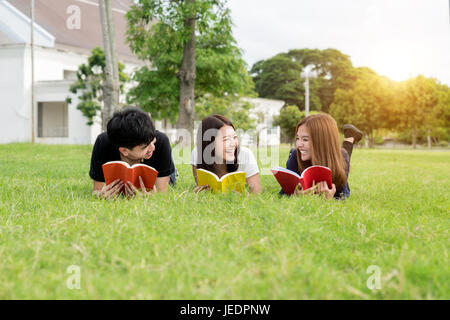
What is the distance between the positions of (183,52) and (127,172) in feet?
52.0

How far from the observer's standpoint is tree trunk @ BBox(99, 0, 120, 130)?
1210 centimetres

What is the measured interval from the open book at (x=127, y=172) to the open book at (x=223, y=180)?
51 centimetres

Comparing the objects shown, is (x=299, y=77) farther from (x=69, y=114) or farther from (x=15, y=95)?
(x=15, y=95)

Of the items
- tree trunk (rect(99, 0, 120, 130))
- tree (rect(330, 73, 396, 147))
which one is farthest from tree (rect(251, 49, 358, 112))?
tree trunk (rect(99, 0, 120, 130))

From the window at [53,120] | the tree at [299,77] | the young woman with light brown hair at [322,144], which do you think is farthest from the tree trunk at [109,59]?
the tree at [299,77]

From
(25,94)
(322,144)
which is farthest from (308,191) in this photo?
(25,94)

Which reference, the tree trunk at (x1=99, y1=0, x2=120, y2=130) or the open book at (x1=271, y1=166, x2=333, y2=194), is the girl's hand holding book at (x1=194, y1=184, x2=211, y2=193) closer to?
the open book at (x1=271, y1=166, x2=333, y2=194)

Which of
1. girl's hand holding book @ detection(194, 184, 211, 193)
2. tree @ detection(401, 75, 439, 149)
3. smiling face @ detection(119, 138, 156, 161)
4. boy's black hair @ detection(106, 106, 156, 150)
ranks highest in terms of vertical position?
tree @ detection(401, 75, 439, 149)

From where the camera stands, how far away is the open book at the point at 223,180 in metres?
4.23

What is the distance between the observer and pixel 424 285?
2262 millimetres

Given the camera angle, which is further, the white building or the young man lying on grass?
the white building

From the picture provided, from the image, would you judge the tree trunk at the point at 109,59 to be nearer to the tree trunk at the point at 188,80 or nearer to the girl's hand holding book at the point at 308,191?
the tree trunk at the point at 188,80

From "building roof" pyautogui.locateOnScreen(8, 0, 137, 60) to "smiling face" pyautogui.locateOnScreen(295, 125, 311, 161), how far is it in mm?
28117

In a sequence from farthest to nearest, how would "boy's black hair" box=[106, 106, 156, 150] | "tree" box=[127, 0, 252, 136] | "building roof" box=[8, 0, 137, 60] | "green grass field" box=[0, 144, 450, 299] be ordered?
"building roof" box=[8, 0, 137, 60] → "tree" box=[127, 0, 252, 136] → "boy's black hair" box=[106, 106, 156, 150] → "green grass field" box=[0, 144, 450, 299]
